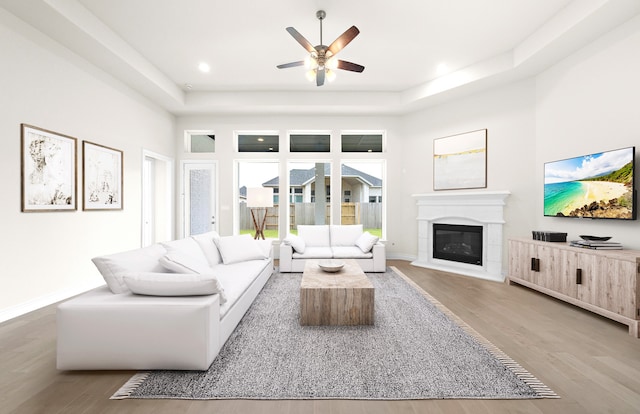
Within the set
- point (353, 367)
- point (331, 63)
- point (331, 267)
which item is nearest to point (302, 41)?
point (331, 63)

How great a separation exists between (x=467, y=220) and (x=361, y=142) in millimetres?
2820

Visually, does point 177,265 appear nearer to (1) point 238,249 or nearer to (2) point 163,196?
(1) point 238,249

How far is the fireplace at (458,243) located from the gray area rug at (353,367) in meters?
2.56

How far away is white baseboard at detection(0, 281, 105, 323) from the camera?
9.15 feet

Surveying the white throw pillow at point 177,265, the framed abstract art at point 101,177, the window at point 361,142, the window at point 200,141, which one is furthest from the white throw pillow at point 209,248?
the window at point 361,142

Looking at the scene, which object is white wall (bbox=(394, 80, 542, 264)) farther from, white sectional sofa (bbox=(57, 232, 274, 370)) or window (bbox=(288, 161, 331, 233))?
white sectional sofa (bbox=(57, 232, 274, 370))

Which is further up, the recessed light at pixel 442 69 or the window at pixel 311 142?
the recessed light at pixel 442 69

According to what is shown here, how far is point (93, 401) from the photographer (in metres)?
1.62

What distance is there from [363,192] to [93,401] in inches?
218

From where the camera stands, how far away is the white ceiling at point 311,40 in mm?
3117

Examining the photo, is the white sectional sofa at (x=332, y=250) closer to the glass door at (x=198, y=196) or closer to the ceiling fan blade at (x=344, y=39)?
the glass door at (x=198, y=196)

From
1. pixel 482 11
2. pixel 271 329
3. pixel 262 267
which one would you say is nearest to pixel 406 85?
pixel 482 11

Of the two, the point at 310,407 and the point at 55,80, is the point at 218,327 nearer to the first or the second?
the point at 310,407

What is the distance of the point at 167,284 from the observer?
1.95 m
